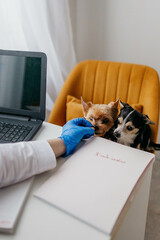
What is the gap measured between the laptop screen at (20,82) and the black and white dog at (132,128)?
1.19 feet

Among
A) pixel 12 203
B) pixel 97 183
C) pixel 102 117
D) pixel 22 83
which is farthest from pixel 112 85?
→ pixel 12 203

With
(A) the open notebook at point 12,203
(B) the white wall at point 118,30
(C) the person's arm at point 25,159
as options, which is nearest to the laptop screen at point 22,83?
(C) the person's arm at point 25,159

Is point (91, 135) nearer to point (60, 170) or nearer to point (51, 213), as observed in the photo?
point (60, 170)

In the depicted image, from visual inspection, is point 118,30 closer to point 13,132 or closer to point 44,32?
point 44,32

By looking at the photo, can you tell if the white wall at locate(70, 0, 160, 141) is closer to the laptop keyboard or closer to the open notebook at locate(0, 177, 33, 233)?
the laptop keyboard

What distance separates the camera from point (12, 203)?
54cm

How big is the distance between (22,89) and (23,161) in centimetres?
45

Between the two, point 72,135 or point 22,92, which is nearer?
point 72,135

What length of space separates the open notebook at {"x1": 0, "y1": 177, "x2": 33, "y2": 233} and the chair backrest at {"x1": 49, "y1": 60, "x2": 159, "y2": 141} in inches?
28.3

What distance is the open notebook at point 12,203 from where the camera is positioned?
0.48 meters

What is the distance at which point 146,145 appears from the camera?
39.9 inches

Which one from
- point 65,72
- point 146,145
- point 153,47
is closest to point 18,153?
point 146,145

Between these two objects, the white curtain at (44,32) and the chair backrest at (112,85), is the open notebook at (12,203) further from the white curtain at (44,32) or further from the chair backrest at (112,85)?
the white curtain at (44,32)

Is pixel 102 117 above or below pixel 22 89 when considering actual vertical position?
below
